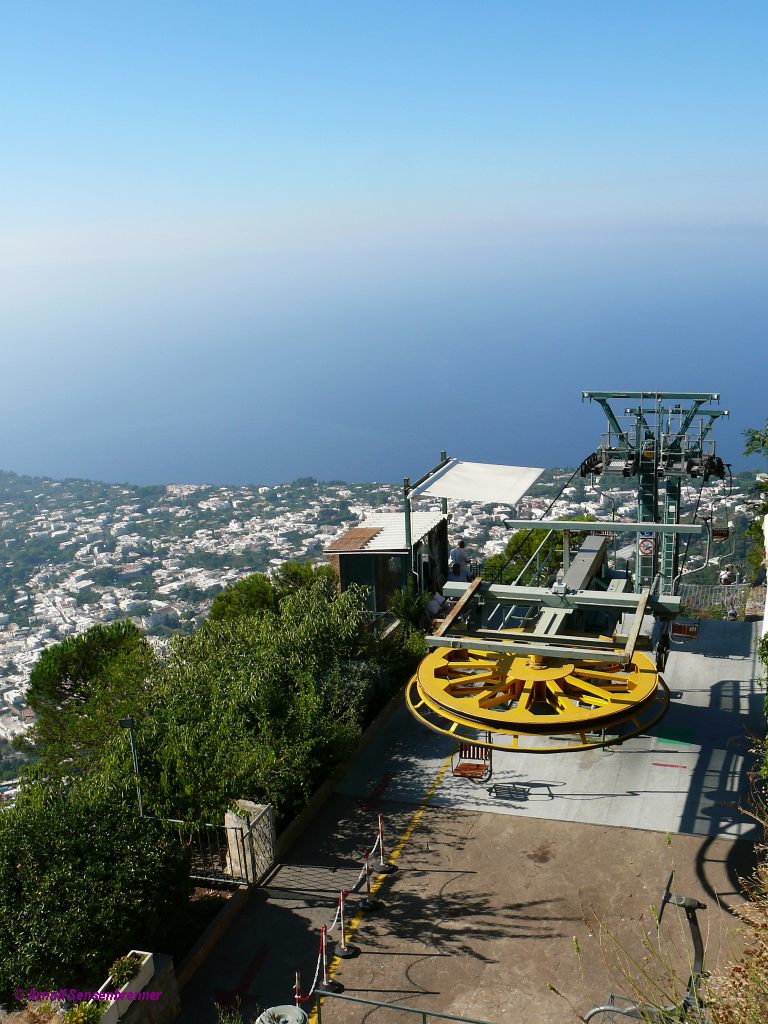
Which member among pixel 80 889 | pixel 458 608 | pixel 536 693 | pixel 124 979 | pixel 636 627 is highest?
pixel 636 627

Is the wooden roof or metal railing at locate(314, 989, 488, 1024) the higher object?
the wooden roof

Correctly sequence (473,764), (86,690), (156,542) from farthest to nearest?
(156,542), (86,690), (473,764)

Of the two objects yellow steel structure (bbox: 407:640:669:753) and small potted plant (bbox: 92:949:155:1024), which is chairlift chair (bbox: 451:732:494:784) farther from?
small potted plant (bbox: 92:949:155:1024)

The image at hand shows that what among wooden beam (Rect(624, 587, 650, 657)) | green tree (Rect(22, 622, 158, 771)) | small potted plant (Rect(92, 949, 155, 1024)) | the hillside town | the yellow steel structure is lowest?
the hillside town

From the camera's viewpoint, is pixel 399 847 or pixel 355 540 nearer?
pixel 399 847

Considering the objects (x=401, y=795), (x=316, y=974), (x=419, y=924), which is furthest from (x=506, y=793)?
(x=316, y=974)

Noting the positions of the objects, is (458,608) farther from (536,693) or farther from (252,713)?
(252,713)

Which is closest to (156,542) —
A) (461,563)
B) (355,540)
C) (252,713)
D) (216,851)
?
(355,540)

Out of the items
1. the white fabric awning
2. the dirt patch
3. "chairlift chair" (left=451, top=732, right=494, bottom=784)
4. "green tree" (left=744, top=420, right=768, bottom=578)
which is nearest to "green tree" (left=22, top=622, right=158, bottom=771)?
the dirt patch
